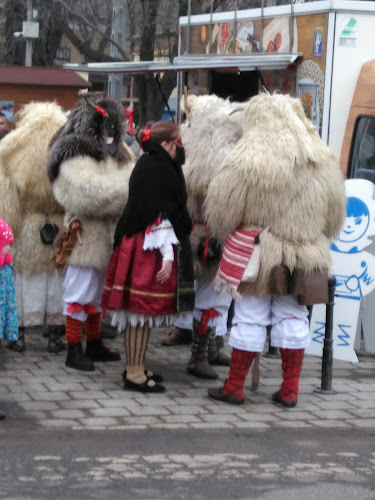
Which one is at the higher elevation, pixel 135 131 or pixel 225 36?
pixel 225 36

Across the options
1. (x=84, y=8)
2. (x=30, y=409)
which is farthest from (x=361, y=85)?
(x=84, y=8)

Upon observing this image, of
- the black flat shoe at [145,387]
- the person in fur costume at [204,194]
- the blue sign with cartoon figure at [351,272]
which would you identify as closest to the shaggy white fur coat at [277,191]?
the person in fur costume at [204,194]

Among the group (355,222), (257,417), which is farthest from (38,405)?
(355,222)

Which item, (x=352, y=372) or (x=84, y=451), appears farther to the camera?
(x=352, y=372)

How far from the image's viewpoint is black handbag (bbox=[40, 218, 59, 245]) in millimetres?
8516

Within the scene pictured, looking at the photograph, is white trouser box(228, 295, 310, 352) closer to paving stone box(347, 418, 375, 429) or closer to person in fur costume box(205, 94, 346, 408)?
person in fur costume box(205, 94, 346, 408)

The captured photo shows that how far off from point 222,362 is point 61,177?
6.27 ft

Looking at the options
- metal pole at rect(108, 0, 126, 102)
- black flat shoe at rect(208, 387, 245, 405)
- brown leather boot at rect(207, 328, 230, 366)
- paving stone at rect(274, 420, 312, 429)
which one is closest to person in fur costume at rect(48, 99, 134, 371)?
brown leather boot at rect(207, 328, 230, 366)

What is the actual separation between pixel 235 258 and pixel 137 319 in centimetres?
84

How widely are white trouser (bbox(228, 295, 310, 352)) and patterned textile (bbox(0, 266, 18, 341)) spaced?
56.2 inches

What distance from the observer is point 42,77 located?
1234 centimetres

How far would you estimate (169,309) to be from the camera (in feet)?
24.2

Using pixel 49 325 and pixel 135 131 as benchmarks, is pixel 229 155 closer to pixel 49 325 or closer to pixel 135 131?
pixel 135 131

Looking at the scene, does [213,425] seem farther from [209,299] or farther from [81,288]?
[81,288]
